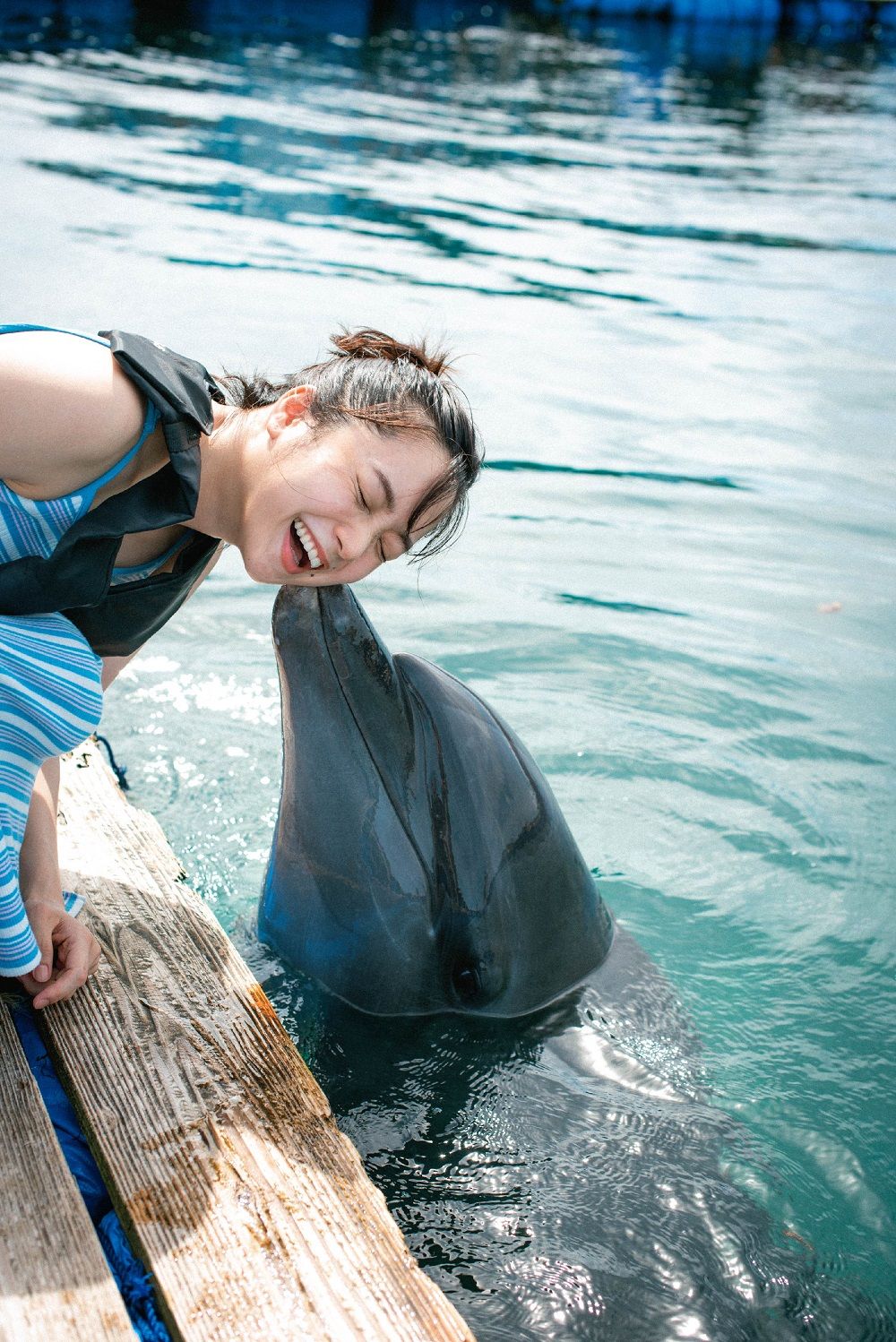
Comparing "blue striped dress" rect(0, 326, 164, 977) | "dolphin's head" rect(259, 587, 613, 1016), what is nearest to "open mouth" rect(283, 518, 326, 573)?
"dolphin's head" rect(259, 587, 613, 1016)

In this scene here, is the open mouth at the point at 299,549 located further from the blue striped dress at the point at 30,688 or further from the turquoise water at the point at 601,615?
the turquoise water at the point at 601,615

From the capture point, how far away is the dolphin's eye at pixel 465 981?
3117 mm

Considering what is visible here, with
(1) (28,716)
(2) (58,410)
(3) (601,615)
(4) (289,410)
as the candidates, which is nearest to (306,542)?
(4) (289,410)

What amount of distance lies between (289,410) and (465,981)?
1.37 meters

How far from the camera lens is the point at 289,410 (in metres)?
2.80

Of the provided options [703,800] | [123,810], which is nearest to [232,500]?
[123,810]

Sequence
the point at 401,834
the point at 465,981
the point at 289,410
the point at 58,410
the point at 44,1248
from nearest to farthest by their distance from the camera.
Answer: the point at 44,1248
the point at 58,410
the point at 289,410
the point at 401,834
the point at 465,981

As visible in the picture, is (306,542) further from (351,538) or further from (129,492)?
(129,492)

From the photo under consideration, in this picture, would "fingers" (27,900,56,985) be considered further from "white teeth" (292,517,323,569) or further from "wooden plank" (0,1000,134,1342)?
"white teeth" (292,517,323,569)

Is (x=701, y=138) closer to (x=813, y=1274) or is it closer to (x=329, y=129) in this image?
(x=329, y=129)

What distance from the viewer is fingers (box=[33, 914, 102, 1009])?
263cm

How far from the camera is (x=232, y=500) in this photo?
9.22 ft

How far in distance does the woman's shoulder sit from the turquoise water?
A: 129 cm

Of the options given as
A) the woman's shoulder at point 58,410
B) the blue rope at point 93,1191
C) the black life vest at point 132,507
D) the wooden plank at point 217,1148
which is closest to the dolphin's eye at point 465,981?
the wooden plank at point 217,1148
